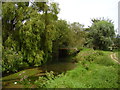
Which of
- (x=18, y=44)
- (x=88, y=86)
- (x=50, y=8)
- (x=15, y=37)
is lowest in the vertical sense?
(x=88, y=86)

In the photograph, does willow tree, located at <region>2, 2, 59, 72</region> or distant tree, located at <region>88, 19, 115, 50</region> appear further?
distant tree, located at <region>88, 19, 115, 50</region>

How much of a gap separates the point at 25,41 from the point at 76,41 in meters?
10.1

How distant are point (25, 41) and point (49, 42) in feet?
5.46

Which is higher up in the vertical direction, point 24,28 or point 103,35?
point 103,35

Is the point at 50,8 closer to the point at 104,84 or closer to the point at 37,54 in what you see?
the point at 37,54

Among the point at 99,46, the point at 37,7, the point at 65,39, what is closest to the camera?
the point at 37,7

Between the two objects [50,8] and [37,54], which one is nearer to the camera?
[37,54]

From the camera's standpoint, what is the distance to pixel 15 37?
19.9 feet

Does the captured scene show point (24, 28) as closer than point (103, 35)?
Yes

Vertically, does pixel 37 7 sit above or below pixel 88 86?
above

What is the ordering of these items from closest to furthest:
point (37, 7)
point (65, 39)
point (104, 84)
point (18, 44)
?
point (104, 84) → point (18, 44) → point (37, 7) → point (65, 39)

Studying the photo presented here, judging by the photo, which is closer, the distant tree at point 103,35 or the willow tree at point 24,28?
the willow tree at point 24,28

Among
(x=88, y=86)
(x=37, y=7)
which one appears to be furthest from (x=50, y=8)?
(x=88, y=86)

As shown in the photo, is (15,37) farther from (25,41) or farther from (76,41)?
(76,41)
